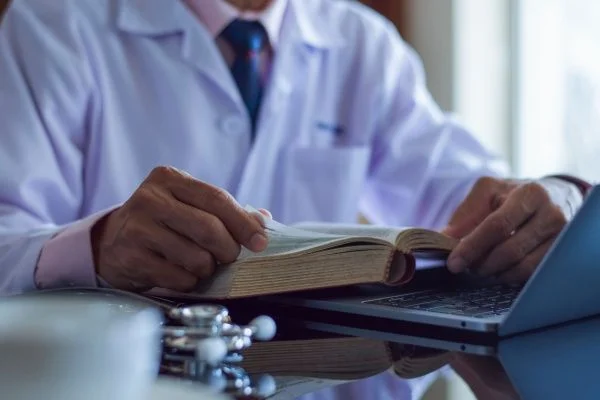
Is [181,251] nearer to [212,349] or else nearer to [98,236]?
[98,236]

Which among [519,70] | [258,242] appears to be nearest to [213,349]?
[258,242]

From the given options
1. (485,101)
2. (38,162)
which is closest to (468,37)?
(485,101)

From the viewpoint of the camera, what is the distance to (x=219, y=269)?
802mm

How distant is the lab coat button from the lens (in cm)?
130

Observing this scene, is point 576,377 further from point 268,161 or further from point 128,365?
point 268,161

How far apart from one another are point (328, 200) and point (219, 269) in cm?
61

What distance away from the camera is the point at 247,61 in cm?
134

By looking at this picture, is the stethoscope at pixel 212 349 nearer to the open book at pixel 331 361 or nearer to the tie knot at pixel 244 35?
the open book at pixel 331 361

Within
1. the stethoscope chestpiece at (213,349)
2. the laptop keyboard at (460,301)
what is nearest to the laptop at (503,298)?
the laptop keyboard at (460,301)

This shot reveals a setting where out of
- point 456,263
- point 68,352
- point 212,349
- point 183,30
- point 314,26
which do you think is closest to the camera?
point 68,352

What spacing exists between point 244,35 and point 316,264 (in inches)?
26.1

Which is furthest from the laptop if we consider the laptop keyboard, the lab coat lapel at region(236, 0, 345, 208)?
the lab coat lapel at region(236, 0, 345, 208)

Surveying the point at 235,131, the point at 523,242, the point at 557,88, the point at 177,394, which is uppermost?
the point at 177,394

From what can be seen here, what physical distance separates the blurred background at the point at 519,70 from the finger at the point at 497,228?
47.8 inches
